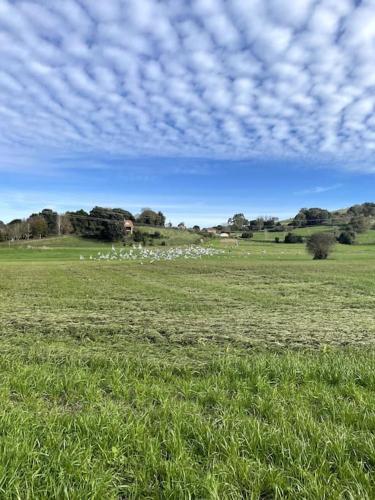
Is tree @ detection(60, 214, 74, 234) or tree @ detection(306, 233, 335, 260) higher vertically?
tree @ detection(60, 214, 74, 234)

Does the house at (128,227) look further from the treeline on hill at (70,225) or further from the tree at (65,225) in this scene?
the tree at (65,225)

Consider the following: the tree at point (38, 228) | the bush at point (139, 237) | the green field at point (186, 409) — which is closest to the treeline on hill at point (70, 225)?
the tree at point (38, 228)

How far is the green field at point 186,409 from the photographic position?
2609mm

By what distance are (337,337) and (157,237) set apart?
68.9m

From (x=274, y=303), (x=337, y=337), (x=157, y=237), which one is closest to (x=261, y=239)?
(x=157, y=237)

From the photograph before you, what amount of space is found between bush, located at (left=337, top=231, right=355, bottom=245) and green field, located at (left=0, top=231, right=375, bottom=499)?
67.4 metres

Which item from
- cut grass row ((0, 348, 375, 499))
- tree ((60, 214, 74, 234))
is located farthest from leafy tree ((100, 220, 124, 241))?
cut grass row ((0, 348, 375, 499))

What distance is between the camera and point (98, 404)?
378 centimetres

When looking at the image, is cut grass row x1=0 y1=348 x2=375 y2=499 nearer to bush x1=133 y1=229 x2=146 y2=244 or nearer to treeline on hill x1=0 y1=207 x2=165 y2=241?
bush x1=133 y1=229 x2=146 y2=244

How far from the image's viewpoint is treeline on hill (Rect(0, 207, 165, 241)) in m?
72.9

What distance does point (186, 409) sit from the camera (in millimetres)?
3621

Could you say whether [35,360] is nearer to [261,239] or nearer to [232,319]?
[232,319]

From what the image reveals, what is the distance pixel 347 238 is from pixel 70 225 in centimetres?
5321

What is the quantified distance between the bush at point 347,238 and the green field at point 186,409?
221 feet
